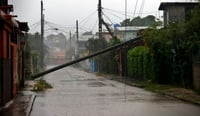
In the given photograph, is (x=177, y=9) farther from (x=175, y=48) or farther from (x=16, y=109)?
(x=16, y=109)

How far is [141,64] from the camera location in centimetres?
4588

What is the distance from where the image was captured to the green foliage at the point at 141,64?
1647 inches

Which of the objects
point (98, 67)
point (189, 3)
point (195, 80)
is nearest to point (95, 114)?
point (195, 80)

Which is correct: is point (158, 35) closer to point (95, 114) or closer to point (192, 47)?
point (192, 47)

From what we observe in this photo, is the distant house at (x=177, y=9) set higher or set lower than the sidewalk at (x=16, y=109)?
higher

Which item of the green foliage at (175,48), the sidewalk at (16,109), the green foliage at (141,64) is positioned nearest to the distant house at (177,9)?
the green foliage at (141,64)

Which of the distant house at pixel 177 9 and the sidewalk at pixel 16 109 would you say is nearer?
the sidewalk at pixel 16 109

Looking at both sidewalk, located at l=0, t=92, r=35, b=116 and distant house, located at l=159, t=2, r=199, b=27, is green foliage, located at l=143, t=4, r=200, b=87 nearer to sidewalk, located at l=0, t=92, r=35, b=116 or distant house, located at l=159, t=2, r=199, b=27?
distant house, located at l=159, t=2, r=199, b=27

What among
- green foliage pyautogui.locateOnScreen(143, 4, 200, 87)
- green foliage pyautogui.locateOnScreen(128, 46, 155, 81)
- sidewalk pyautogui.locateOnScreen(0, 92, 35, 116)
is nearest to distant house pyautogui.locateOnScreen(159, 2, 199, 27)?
green foliage pyautogui.locateOnScreen(128, 46, 155, 81)

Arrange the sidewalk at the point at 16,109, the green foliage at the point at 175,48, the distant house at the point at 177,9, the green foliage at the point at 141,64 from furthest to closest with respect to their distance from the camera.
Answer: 1. the distant house at the point at 177,9
2. the green foliage at the point at 141,64
3. the green foliage at the point at 175,48
4. the sidewalk at the point at 16,109

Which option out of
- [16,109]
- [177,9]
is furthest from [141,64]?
[16,109]

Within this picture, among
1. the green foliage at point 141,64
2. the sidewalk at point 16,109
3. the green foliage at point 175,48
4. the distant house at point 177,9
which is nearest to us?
the sidewalk at point 16,109

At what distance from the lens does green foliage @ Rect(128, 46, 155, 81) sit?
41.8 meters

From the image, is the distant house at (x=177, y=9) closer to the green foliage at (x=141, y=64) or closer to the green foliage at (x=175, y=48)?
the green foliage at (x=141, y=64)
